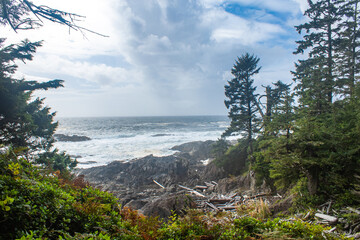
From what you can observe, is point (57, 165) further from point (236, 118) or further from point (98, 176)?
point (236, 118)

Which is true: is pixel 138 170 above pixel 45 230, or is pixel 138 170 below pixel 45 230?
below

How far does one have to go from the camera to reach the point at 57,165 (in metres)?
11.5

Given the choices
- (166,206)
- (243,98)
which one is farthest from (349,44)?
(166,206)

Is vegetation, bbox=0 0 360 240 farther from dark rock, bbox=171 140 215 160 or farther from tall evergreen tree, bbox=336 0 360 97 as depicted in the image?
dark rock, bbox=171 140 215 160

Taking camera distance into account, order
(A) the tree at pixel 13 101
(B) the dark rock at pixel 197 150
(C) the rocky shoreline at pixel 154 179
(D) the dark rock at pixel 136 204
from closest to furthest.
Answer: (A) the tree at pixel 13 101 < (D) the dark rock at pixel 136 204 < (C) the rocky shoreline at pixel 154 179 < (B) the dark rock at pixel 197 150

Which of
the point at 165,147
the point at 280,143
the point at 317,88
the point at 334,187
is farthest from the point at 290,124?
the point at 165,147

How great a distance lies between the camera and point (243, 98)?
17.8 m

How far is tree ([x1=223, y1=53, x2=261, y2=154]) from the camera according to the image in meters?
17.4

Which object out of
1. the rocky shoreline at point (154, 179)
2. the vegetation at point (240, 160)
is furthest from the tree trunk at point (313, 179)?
the rocky shoreline at point (154, 179)

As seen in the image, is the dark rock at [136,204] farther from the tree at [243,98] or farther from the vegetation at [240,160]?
the tree at [243,98]

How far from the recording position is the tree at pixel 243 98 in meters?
17.4

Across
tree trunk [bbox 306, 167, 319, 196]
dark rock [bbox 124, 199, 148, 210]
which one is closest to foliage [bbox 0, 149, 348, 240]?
tree trunk [bbox 306, 167, 319, 196]

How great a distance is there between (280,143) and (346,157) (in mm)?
2099

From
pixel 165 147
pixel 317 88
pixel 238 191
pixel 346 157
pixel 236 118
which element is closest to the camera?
pixel 346 157
